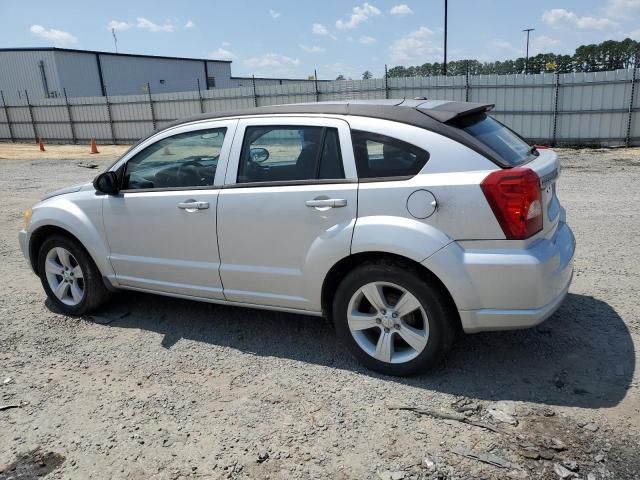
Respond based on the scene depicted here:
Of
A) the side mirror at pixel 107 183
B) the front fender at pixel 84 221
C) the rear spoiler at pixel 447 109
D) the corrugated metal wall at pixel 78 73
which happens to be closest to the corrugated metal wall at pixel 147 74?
the corrugated metal wall at pixel 78 73

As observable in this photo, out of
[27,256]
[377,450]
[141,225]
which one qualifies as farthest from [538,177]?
[27,256]

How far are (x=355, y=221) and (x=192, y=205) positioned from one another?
1312 mm

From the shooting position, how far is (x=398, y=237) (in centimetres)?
316

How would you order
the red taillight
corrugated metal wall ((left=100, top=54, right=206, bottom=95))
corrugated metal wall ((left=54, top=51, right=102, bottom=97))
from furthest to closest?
corrugated metal wall ((left=100, top=54, right=206, bottom=95)) → corrugated metal wall ((left=54, top=51, right=102, bottom=97)) → the red taillight

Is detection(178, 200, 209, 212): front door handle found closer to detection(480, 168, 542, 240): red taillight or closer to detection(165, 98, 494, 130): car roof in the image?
detection(165, 98, 494, 130): car roof

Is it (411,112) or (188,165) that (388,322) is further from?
(188,165)

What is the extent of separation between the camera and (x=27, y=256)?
4949mm

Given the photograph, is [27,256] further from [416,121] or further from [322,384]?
[416,121]

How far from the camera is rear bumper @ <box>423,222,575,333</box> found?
299 centimetres

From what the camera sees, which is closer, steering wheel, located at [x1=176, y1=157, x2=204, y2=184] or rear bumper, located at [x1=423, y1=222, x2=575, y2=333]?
rear bumper, located at [x1=423, y1=222, x2=575, y2=333]

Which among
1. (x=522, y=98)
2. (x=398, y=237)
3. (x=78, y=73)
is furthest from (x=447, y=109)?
(x=78, y=73)

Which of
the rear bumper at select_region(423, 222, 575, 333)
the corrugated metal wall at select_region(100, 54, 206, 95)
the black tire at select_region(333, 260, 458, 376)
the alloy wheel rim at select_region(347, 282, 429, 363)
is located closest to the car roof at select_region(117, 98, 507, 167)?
the rear bumper at select_region(423, 222, 575, 333)

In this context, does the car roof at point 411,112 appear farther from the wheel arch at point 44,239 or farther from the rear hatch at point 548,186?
the wheel arch at point 44,239

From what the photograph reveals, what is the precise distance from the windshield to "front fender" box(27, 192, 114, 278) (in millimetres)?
3023
